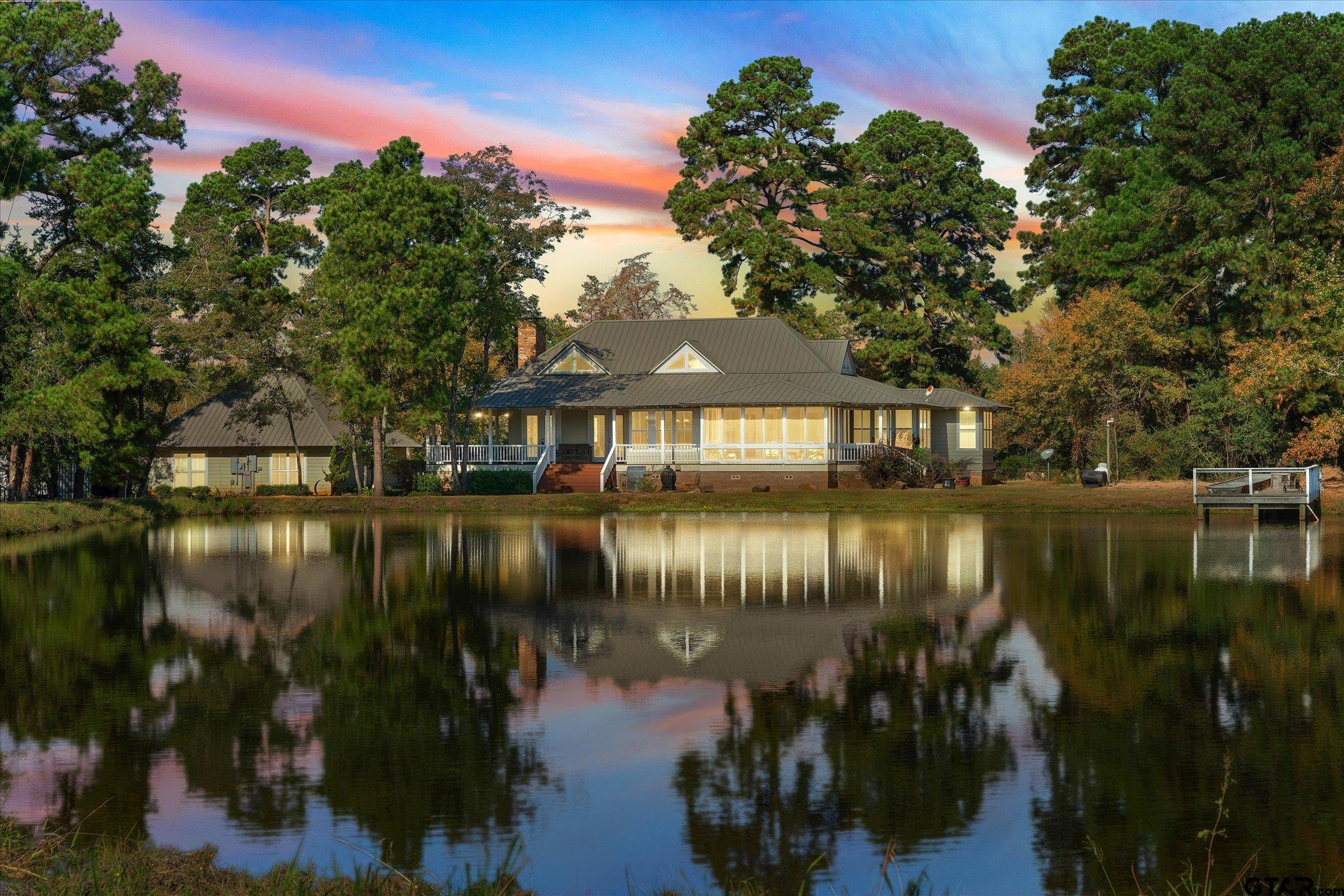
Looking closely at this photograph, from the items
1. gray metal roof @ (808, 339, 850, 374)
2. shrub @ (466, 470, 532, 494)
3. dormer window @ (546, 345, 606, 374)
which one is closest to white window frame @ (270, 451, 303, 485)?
shrub @ (466, 470, 532, 494)

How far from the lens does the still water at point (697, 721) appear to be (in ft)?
24.7

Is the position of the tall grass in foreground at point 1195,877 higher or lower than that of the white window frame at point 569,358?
lower

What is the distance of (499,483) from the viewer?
2185 inches

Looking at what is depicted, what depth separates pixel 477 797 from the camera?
331 inches

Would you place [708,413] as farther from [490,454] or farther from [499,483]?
[490,454]

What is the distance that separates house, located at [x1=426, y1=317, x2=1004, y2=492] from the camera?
54375 mm

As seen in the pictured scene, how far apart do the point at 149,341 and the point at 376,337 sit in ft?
25.7

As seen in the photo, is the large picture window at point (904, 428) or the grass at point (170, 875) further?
the large picture window at point (904, 428)

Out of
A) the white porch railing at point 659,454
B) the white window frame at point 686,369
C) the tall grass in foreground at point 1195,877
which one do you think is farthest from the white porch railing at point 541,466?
the tall grass in foreground at point 1195,877

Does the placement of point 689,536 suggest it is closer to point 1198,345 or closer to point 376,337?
point 376,337

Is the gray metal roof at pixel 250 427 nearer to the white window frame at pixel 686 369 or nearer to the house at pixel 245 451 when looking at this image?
the house at pixel 245 451

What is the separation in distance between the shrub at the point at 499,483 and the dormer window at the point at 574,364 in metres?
8.07

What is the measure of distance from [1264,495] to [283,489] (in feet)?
140

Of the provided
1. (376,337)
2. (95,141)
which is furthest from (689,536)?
(95,141)
